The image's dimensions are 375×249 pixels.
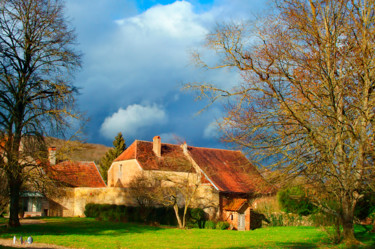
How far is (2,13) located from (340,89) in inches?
681

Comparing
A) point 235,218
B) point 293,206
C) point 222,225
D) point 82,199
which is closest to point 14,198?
point 82,199

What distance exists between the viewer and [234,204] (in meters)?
31.3

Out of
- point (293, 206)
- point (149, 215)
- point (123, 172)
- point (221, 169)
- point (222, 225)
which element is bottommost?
point (222, 225)

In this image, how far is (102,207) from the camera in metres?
31.7

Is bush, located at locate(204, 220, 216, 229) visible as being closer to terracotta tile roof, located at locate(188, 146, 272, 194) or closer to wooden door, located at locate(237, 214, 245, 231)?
wooden door, located at locate(237, 214, 245, 231)

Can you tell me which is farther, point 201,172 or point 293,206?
point 201,172

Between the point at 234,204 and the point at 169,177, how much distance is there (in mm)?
5640

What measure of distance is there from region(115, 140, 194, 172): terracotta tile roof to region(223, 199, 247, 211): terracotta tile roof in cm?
407

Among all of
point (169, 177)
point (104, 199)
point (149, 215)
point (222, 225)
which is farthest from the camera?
point (104, 199)

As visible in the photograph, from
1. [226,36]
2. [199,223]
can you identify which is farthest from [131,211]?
[226,36]

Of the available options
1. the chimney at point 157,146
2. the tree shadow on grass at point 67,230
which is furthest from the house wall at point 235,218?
the chimney at point 157,146

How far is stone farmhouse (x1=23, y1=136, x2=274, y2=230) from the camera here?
31.3 metres

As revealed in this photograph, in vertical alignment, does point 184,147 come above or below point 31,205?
above

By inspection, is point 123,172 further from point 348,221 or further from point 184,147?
point 348,221
